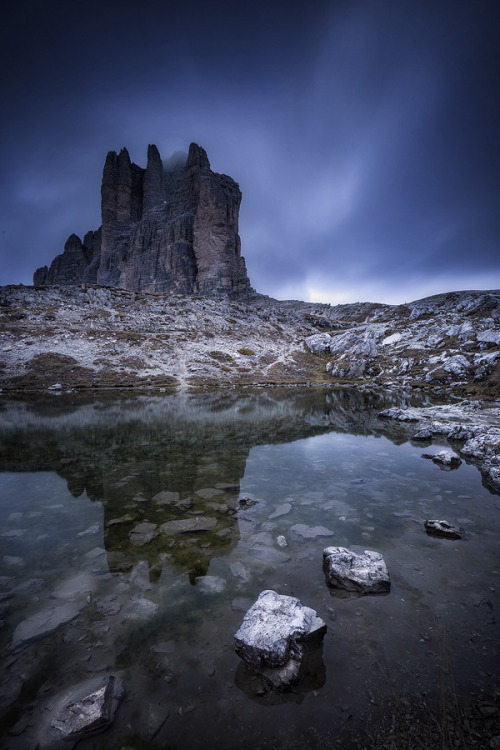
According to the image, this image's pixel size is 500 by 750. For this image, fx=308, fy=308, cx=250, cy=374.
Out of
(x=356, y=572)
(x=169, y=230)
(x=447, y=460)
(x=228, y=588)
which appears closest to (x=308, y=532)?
(x=356, y=572)

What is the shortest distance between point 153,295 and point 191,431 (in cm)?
8473

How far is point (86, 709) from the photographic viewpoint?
12.6ft

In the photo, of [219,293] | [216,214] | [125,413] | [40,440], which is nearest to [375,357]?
[125,413]

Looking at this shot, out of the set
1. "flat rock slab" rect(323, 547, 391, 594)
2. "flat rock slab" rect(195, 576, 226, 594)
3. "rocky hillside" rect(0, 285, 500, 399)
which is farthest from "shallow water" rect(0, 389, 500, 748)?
"rocky hillside" rect(0, 285, 500, 399)

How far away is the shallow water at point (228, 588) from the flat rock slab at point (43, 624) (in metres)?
0.11

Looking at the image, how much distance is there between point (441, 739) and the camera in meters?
3.48

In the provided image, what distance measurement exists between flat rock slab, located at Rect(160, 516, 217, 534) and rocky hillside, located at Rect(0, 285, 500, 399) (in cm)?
3596

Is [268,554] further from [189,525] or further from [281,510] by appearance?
[189,525]

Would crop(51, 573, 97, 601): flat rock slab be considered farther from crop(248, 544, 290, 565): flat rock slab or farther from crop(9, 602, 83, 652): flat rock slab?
crop(248, 544, 290, 565): flat rock slab

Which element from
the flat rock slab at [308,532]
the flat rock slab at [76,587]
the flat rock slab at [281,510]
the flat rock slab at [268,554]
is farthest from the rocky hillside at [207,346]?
the flat rock slab at [76,587]

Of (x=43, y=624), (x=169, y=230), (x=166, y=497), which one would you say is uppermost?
(x=169, y=230)

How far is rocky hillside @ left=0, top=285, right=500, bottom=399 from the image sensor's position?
48.2 meters

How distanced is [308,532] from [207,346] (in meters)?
60.6

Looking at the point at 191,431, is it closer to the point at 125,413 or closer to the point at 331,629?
the point at 125,413
